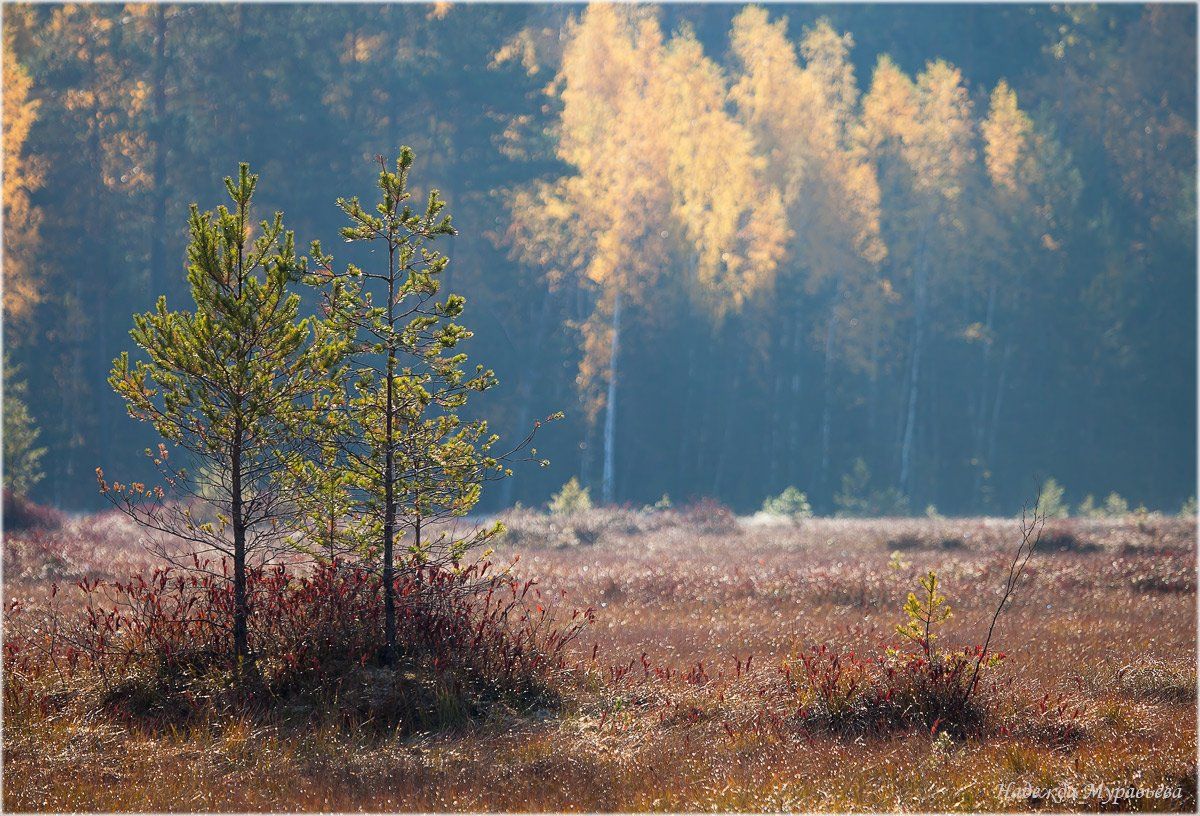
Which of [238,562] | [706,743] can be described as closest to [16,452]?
[238,562]

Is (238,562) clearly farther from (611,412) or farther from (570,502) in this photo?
(611,412)

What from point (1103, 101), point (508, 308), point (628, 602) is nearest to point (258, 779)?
point (628, 602)

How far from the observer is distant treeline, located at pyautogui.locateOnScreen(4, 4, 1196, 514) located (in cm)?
3309

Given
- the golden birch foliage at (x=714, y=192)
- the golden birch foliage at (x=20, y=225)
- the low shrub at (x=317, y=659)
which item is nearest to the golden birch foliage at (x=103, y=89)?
the golden birch foliage at (x=20, y=225)

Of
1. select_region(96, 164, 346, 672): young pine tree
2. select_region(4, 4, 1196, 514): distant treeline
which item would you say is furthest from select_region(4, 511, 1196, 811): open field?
select_region(4, 4, 1196, 514): distant treeline

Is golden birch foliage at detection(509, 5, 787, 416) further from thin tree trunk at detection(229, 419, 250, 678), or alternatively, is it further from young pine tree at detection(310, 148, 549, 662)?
thin tree trunk at detection(229, 419, 250, 678)

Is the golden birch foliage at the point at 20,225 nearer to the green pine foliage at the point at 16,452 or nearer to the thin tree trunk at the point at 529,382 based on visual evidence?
the green pine foliage at the point at 16,452

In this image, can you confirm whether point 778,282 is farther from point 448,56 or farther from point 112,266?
point 112,266

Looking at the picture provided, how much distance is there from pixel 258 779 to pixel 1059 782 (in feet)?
16.4

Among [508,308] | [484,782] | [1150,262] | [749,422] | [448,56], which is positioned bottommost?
[484,782]

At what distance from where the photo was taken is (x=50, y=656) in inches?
347

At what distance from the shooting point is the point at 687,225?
35375mm

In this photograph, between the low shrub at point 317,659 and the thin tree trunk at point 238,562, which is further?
the thin tree trunk at point 238,562

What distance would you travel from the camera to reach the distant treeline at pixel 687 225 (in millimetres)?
33094
